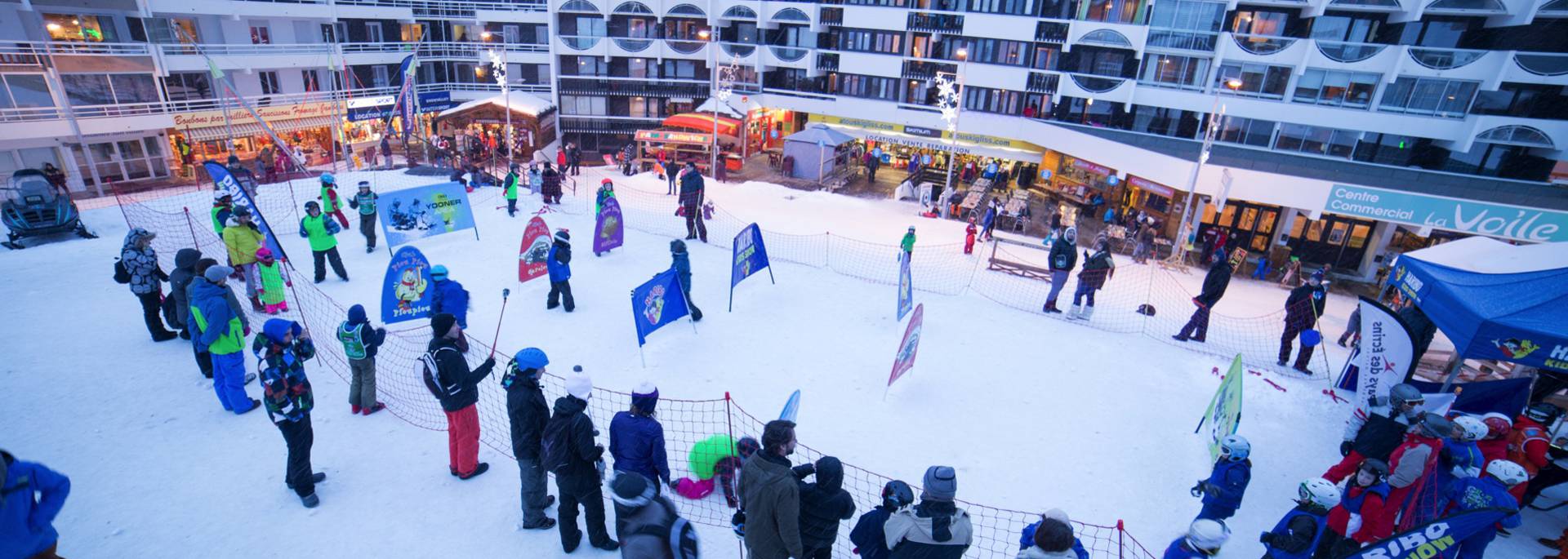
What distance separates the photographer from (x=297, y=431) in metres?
6.16

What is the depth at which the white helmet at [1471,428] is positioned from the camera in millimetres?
6500

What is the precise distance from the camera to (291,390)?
590 cm

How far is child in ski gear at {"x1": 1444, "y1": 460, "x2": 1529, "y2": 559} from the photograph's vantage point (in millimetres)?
5836

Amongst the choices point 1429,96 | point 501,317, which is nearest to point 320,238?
point 501,317

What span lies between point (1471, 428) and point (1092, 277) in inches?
253

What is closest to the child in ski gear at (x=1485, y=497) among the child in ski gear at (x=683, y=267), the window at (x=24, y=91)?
the child in ski gear at (x=683, y=267)

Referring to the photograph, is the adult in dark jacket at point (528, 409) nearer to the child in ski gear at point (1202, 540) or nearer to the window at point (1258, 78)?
the child in ski gear at point (1202, 540)

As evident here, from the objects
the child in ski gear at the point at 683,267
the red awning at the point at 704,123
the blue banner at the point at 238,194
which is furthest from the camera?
the red awning at the point at 704,123

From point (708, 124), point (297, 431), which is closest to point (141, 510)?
point (297, 431)

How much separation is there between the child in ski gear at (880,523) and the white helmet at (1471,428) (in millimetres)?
5915

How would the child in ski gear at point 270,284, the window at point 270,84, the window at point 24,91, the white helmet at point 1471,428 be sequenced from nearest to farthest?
the white helmet at point 1471,428 → the child in ski gear at point 270,284 → the window at point 24,91 → the window at point 270,84

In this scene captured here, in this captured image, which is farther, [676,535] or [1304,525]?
[1304,525]

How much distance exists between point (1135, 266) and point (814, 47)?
2181 cm

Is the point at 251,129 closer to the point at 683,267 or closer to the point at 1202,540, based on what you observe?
the point at 683,267
